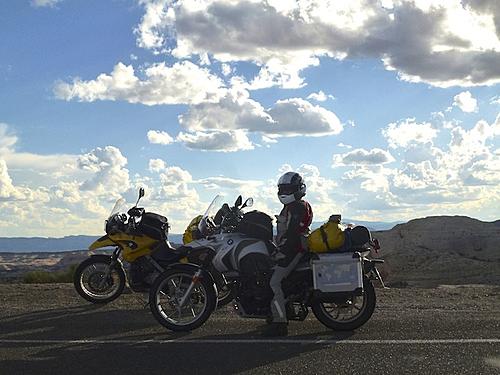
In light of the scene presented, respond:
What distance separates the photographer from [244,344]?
7.00 m

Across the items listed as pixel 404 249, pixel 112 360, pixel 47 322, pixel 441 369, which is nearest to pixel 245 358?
pixel 112 360

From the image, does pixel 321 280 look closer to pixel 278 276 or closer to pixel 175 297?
pixel 278 276

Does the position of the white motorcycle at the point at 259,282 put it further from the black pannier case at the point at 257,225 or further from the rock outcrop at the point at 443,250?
the rock outcrop at the point at 443,250

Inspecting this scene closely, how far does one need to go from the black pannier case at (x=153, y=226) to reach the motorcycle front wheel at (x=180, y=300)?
2.32 metres

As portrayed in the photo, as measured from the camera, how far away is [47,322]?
8.64 m

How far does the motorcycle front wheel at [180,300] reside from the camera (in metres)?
7.93

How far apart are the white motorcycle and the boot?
0.88ft

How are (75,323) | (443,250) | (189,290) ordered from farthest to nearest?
(443,250) < (75,323) < (189,290)

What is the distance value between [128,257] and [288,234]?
3.45m

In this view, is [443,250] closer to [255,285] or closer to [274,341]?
[255,285]

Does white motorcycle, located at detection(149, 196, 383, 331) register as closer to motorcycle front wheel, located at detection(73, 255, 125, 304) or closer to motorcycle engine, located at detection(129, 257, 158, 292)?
motorcycle engine, located at detection(129, 257, 158, 292)

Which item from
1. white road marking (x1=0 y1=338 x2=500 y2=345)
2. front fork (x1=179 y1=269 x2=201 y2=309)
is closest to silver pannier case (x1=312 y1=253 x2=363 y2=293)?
white road marking (x1=0 y1=338 x2=500 y2=345)

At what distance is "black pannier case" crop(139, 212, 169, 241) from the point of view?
Answer: 10383 millimetres

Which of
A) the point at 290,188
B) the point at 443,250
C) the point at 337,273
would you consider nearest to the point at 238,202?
the point at 290,188
